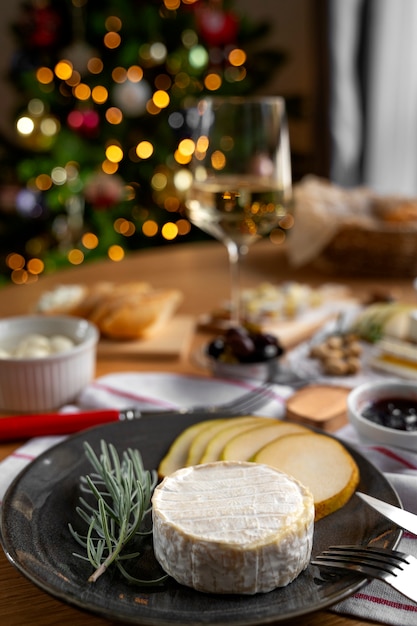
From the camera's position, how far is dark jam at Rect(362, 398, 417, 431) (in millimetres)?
997

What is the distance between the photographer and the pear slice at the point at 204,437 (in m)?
0.90

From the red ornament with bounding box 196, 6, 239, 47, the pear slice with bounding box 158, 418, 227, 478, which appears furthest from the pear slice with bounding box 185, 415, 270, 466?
the red ornament with bounding box 196, 6, 239, 47

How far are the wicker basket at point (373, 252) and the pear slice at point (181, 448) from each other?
0.96m

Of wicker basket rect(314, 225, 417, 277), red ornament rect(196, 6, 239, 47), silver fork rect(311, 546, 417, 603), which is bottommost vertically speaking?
silver fork rect(311, 546, 417, 603)

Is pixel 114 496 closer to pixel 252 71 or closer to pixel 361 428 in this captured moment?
pixel 361 428

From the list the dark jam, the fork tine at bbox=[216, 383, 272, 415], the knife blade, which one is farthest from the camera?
the fork tine at bbox=[216, 383, 272, 415]

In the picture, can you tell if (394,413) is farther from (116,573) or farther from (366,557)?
(116,573)

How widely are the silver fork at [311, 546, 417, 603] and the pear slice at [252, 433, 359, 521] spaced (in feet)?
0.28

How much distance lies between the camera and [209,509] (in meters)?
0.68

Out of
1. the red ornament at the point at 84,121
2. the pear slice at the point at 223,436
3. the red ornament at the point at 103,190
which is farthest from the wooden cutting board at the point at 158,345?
the red ornament at the point at 84,121

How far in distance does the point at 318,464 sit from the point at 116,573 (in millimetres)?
282

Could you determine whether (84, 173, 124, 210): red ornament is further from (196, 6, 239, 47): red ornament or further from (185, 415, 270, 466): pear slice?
(185, 415, 270, 466): pear slice

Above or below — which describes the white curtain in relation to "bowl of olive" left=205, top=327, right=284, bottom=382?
above

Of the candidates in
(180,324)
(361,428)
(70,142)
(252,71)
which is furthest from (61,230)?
(361,428)
